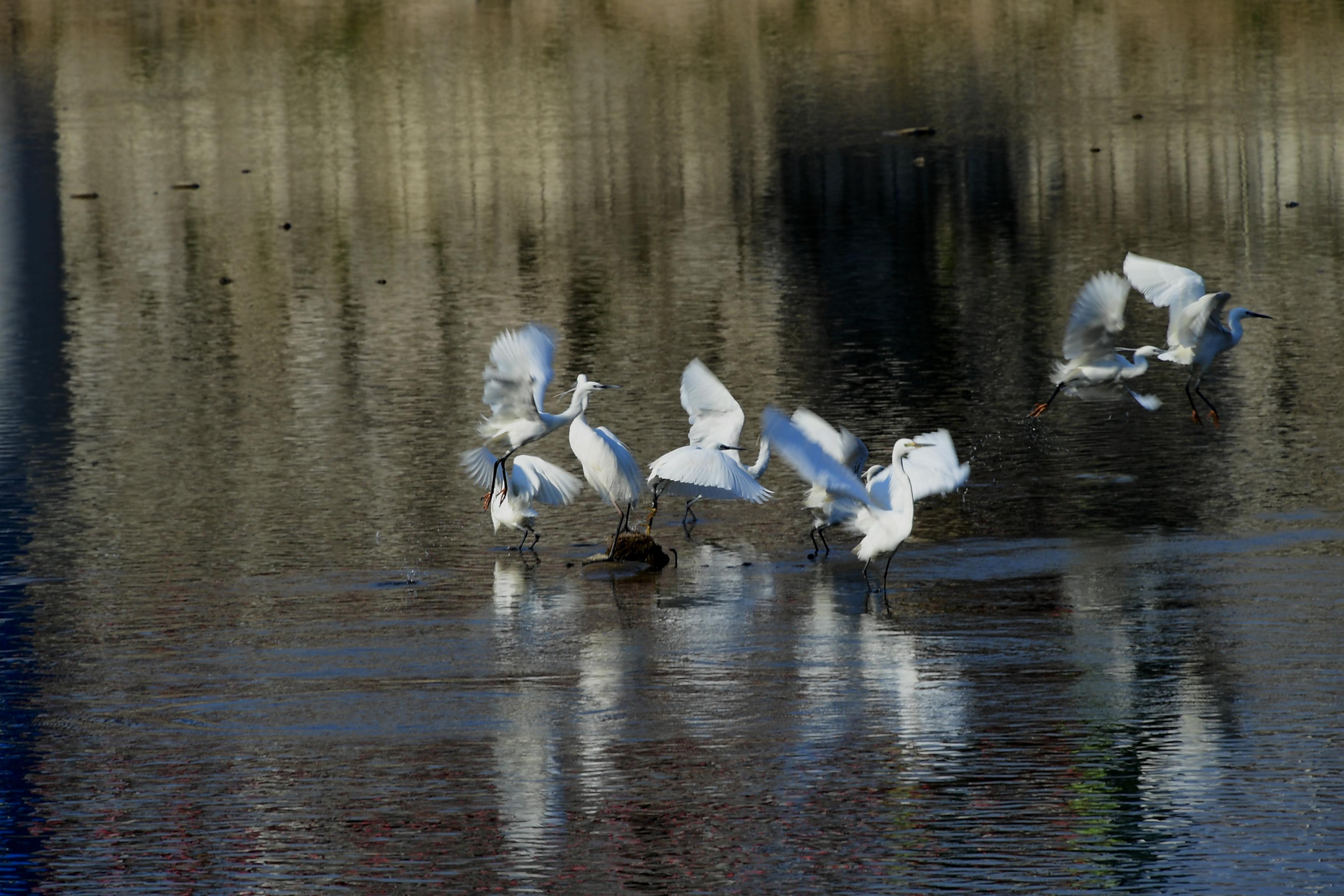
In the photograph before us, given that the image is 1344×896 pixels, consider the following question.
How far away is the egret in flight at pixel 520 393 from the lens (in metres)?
13.8

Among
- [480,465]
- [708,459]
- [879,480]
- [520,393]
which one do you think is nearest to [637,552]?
[708,459]

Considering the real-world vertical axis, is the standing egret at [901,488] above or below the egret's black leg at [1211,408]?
below

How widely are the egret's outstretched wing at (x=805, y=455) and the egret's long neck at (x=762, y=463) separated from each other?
150 cm

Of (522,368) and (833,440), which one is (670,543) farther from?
(522,368)

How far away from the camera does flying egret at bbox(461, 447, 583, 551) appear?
14.1m

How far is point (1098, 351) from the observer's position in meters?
15.4

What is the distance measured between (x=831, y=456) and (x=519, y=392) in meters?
2.48

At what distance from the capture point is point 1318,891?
7.73 m

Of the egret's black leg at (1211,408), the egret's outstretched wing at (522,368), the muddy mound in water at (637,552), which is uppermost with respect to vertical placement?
the egret's outstretched wing at (522,368)

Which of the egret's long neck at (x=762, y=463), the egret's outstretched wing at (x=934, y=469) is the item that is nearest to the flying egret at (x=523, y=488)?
the egret's long neck at (x=762, y=463)

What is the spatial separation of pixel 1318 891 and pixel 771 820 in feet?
7.51

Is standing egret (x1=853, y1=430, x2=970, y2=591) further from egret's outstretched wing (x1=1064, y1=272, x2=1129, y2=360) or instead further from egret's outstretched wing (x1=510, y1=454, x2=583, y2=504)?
egret's outstretched wing (x1=510, y1=454, x2=583, y2=504)

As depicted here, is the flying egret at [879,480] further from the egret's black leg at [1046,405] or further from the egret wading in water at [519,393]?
the egret's black leg at [1046,405]

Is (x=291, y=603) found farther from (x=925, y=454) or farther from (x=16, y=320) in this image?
(x=16, y=320)
